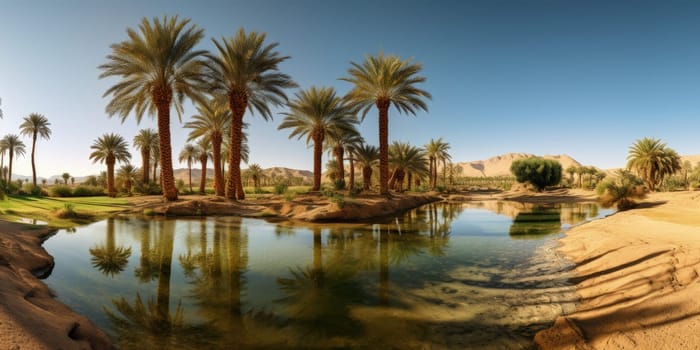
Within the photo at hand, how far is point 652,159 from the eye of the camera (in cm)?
3603

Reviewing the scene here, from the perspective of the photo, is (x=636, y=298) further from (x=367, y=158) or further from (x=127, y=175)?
(x=127, y=175)

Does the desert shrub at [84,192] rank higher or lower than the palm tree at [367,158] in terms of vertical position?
lower

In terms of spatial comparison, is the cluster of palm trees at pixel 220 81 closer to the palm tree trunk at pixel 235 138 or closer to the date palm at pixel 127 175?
the palm tree trunk at pixel 235 138

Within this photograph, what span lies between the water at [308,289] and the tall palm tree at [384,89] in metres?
15.8

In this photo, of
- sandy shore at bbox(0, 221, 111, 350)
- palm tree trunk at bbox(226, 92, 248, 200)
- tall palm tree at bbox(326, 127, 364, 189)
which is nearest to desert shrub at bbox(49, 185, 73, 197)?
palm tree trunk at bbox(226, 92, 248, 200)

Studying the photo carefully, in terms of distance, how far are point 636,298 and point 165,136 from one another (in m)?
24.7

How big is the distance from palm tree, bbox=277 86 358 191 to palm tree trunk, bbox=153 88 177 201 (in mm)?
10536

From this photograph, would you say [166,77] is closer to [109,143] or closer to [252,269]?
[252,269]

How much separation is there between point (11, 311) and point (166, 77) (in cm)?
2122

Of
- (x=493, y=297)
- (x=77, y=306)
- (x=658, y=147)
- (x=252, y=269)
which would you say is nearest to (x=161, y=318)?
(x=77, y=306)

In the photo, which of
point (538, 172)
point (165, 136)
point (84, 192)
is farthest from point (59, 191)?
point (538, 172)

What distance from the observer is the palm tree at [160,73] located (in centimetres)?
1922

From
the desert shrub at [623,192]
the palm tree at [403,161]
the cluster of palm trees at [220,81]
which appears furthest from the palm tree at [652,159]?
the cluster of palm trees at [220,81]

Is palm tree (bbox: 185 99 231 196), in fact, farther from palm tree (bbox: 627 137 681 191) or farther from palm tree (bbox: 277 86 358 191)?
palm tree (bbox: 627 137 681 191)
